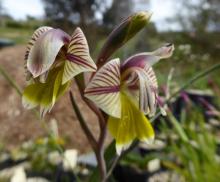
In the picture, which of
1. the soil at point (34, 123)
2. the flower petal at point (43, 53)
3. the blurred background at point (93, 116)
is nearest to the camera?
the flower petal at point (43, 53)

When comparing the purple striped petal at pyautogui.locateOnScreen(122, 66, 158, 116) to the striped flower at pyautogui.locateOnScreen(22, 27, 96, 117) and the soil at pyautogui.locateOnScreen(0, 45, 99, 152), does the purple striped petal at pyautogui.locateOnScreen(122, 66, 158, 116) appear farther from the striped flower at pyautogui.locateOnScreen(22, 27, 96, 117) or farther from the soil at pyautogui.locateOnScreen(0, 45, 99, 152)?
the soil at pyautogui.locateOnScreen(0, 45, 99, 152)

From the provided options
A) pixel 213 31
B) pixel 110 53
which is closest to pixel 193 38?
pixel 213 31

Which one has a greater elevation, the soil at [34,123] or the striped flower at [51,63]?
the striped flower at [51,63]

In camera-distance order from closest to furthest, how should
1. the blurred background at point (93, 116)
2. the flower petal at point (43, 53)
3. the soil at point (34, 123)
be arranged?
1. the flower petal at point (43, 53)
2. the blurred background at point (93, 116)
3. the soil at point (34, 123)

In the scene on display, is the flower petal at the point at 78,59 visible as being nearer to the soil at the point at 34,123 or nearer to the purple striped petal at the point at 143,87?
the purple striped petal at the point at 143,87

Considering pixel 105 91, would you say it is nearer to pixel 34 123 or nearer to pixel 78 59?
pixel 78 59

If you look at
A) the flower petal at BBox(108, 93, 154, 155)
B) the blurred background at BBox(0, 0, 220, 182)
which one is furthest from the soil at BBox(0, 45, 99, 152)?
the flower petal at BBox(108, 93, 154, 155)

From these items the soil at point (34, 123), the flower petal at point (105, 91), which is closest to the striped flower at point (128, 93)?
the flower petal at point (105, 91)

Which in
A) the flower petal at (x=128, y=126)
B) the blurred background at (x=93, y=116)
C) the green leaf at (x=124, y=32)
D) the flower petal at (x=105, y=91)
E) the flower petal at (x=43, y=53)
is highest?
the flower petal at (x=43, y=53)
